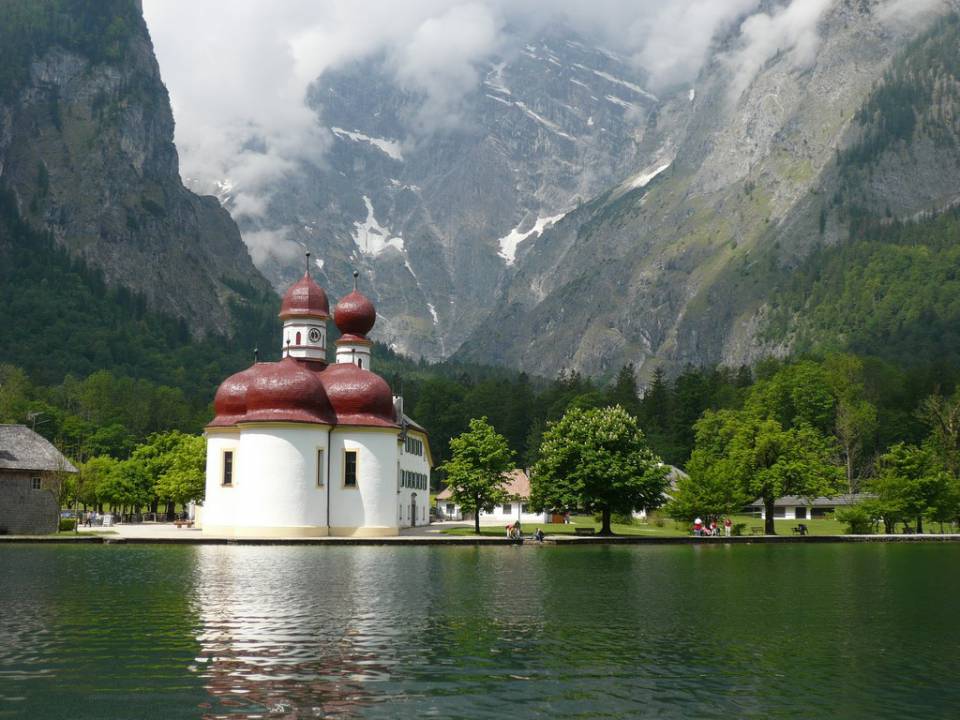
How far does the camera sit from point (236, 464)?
80.4m

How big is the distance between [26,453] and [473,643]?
6151 centimetres

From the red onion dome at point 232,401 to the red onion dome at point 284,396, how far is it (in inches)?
200

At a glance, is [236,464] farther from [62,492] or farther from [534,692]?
[534,692]

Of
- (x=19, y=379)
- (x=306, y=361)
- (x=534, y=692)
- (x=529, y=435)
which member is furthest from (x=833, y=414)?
(x=534, y=692)

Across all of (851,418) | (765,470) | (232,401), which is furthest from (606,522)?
(851,418)

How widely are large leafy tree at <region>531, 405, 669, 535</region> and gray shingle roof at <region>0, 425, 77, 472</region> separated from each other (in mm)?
34399

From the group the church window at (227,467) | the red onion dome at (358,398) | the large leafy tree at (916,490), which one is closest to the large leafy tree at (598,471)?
the red onion dome at (358,398)

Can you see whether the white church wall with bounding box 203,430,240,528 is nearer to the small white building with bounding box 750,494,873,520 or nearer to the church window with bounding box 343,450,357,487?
the church window with bounding box 343,450,357,487

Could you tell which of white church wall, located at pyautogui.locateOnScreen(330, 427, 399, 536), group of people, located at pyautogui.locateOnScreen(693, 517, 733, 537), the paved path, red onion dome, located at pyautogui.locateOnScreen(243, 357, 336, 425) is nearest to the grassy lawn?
group of people, located at pyautogui.locateOnScreen(693, 517, 733, 537)

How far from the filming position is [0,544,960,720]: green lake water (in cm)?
2108

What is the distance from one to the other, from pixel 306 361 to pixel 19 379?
102513 millimetres

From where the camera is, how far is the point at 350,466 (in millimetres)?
82000

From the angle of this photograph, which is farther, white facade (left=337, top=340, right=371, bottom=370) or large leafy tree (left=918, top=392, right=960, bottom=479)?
large leafy tree (left=918, top=392, right=960, bottom=479)

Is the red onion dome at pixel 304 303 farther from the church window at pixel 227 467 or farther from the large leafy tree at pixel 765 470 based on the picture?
the large leafy tree at pixel 765 470
